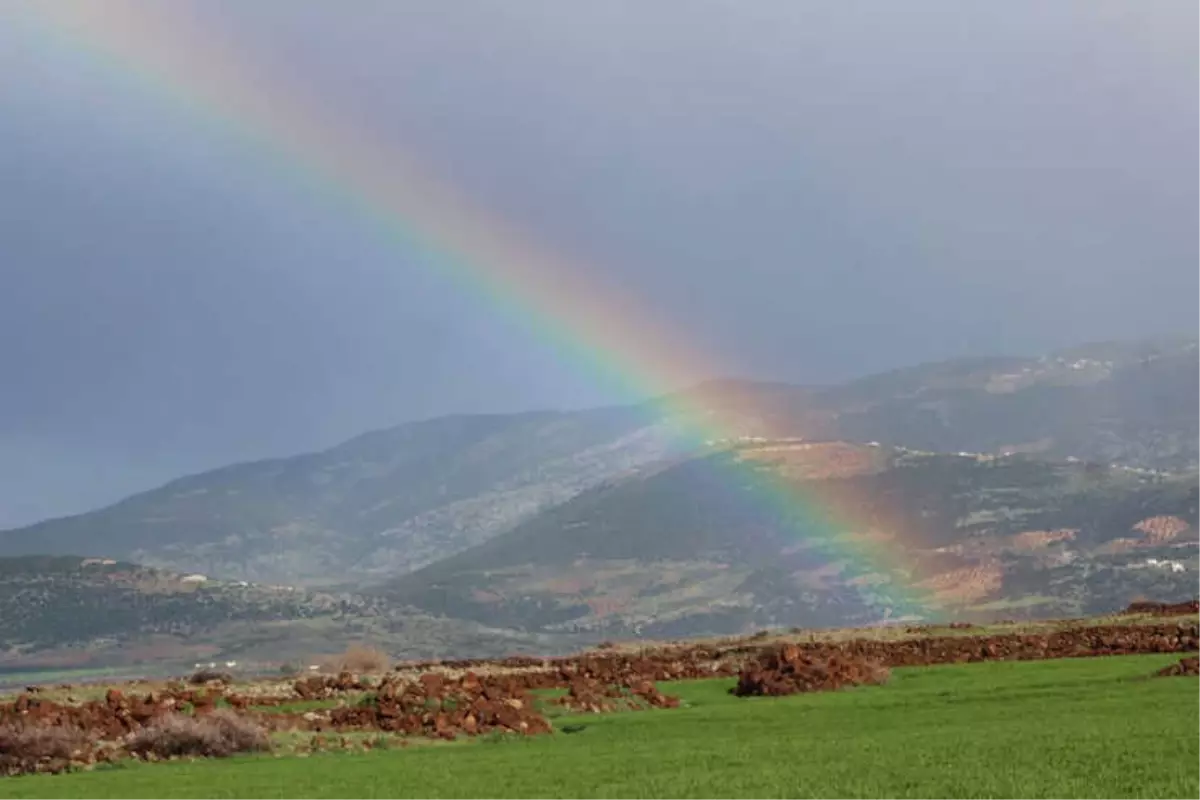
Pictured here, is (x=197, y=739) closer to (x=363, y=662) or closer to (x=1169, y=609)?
(x=363, y=662)

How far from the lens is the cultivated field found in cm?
2627

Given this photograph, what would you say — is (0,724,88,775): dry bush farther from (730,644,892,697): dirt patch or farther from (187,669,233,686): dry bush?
(187,669,233,686): dry bush

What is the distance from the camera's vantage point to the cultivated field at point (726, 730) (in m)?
26.3

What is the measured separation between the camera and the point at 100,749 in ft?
133

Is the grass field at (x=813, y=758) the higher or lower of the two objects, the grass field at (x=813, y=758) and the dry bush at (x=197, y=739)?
the lower

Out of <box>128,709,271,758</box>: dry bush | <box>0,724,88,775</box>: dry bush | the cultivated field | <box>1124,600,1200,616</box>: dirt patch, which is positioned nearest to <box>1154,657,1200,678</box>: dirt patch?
the cultivated field

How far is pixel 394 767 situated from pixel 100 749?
11.3 meters

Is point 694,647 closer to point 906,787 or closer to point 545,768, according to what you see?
point 545,768

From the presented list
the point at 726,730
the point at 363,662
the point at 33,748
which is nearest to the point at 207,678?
the point at 363,662

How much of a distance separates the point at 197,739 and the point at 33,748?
458 cm

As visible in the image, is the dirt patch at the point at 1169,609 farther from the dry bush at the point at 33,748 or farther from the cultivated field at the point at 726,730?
the dry bush at the point at 33,748

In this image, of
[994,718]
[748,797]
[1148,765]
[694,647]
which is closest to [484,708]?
[994,718]

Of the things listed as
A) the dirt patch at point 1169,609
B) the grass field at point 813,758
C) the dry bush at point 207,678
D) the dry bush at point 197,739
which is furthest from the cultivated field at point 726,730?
the dirt patch at point 1169,609

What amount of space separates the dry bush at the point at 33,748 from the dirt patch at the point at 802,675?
84.3 ft
